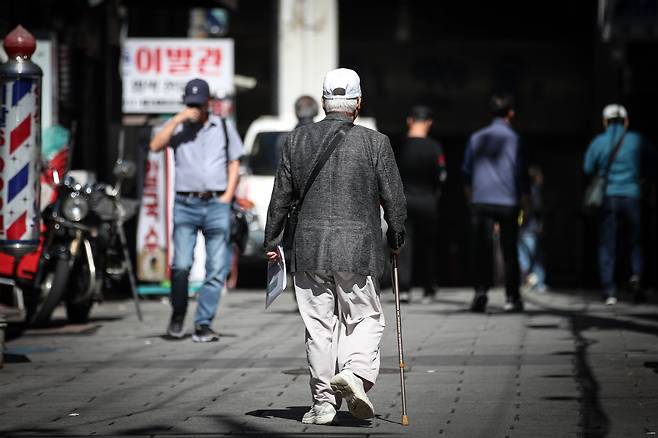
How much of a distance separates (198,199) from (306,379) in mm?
2782

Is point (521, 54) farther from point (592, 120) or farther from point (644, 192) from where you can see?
point (644, 192)

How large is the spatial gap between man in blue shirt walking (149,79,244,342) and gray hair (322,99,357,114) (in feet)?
12.9

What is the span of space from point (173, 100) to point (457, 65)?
1147 cm

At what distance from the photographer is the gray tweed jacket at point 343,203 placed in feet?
27.5

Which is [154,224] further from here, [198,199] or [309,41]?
[309,41]

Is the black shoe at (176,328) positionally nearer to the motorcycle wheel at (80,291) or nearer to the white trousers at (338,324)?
the motorcycle wheel at (80,291)

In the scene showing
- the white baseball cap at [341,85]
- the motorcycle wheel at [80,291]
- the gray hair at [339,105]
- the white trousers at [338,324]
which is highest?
the white baseball cap at [341,85]

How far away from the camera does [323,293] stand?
8.51m

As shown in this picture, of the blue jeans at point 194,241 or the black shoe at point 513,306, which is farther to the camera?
the black shoe at point 513,306

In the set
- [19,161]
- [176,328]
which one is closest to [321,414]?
[19,161]


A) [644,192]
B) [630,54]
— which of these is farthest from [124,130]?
[630,54]

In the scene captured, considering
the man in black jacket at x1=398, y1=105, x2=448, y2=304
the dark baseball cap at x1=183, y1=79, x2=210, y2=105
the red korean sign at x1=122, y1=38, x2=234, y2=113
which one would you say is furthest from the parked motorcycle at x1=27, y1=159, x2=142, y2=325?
the man in black jacket at x1=398, y1=105, x2=448, y2=304

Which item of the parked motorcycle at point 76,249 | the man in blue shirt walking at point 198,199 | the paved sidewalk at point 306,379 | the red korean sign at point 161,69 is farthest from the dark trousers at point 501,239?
the red korean sign at point 161,69

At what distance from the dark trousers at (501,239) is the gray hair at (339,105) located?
6.60 metres
